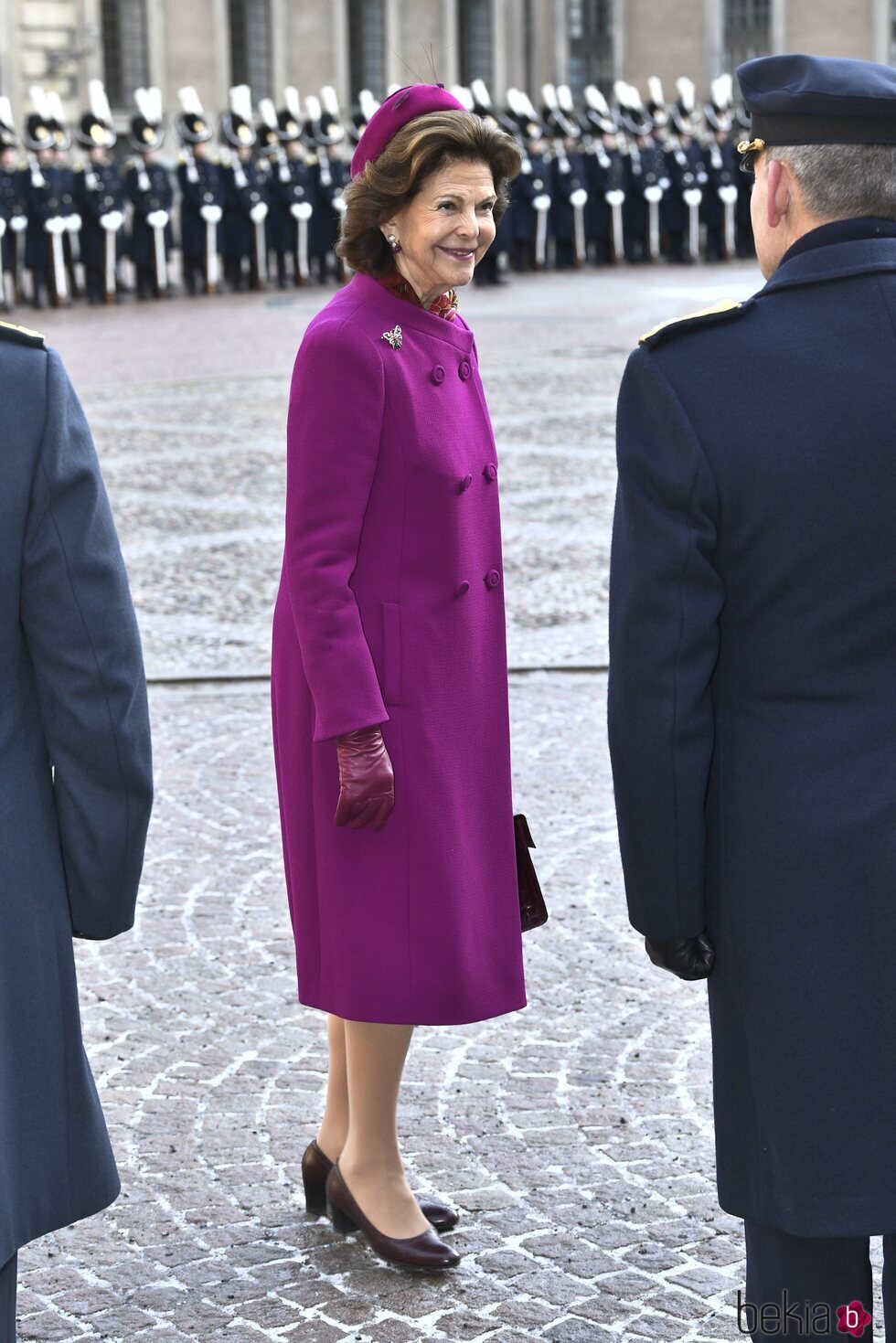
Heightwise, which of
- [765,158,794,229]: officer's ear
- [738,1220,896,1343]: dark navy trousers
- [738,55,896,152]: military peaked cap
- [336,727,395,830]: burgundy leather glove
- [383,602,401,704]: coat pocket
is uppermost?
[738,55,896,152]: military peaked cap

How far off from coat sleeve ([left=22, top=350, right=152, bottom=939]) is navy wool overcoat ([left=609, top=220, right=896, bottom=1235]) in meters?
0.58

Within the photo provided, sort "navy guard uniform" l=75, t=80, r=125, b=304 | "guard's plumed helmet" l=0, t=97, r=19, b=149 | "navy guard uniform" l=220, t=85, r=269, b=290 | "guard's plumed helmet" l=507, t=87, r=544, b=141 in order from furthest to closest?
"guard's plumed helmet" l=507, t=87, r=544, b=141, "navy guard uniform" l=220, t=85, r=269, b=290, "navy guard uniform" l=75, t=80, r=125, b=304, "guard's plumed helmet" l=0, t=97, r=19, b=149

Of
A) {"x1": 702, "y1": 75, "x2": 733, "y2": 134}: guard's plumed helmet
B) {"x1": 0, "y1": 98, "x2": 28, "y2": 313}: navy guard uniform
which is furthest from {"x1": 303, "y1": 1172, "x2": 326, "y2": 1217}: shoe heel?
{"x1": 702, "y1": 75, "x2": 733, "y2": 134}: guard's plumed helmet

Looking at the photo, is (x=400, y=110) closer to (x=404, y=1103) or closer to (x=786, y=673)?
(x=786, y=673)

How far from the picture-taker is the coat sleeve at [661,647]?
2287 millimetres

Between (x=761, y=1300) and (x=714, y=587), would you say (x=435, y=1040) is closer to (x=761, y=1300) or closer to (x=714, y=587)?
(x=761, y=1300)

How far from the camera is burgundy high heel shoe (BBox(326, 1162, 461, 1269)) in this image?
3088mm

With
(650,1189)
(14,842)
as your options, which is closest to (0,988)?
(14,842)

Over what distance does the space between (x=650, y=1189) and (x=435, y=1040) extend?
765 millimetres

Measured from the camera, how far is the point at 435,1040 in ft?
13.0

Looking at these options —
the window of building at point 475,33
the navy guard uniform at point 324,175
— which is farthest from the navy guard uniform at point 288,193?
the window of building at point 475,33

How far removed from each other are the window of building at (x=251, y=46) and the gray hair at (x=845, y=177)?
116 ft

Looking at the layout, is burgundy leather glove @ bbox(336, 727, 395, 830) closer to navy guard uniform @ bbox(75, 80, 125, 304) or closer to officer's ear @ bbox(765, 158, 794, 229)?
officer's ear @ bbox(765, 158, 794, 229)

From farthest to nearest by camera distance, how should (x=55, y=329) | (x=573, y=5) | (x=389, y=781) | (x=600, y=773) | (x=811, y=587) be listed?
(x=573, y=5) → (x=55, y=329) → (x=600, y=773) → (x=389, y=781) → (x=811, y=587)
